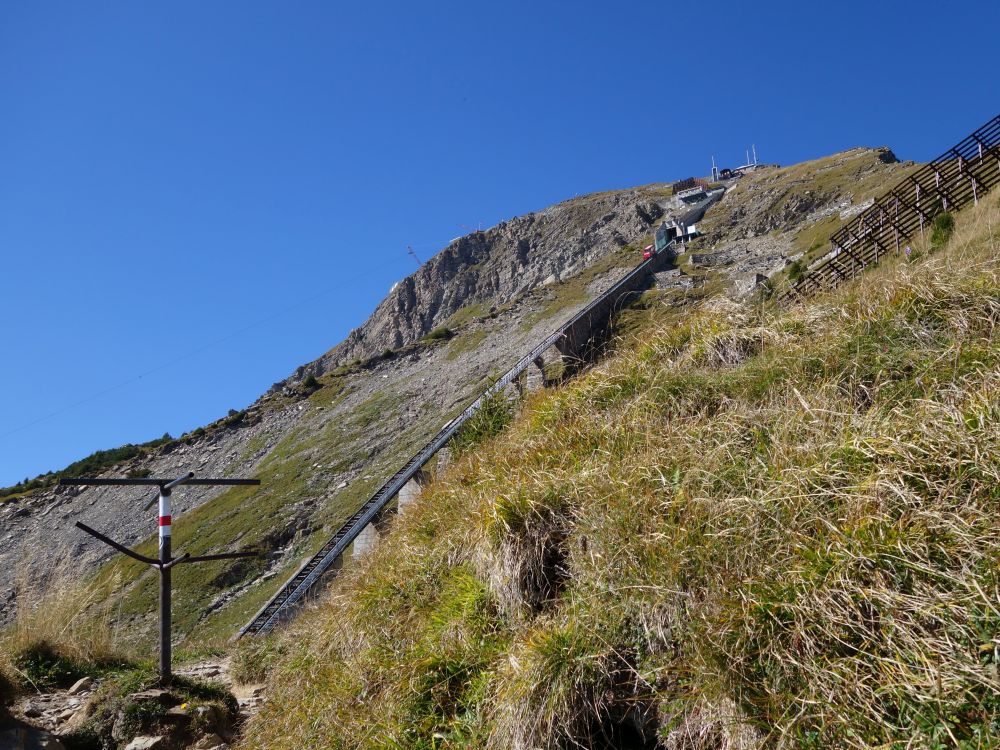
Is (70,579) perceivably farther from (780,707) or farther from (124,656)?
(780,707)

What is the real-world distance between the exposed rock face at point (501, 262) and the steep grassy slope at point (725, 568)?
9328cm

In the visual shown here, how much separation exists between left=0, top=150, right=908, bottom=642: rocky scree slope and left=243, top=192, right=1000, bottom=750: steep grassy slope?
369cm

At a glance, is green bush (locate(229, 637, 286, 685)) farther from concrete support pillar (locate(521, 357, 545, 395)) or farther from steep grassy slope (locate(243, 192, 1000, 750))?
concrete support pillar (locate(521, 357, 545, 395))

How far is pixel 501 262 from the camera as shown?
113062mm

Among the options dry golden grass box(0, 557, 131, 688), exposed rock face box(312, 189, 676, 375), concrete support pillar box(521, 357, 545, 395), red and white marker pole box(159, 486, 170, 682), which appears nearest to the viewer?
dry golden grass box(0, 557, 131, 688)

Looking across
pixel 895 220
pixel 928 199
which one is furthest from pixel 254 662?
pixel 928 199

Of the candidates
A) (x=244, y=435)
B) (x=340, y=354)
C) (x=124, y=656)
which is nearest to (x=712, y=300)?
(x=124, y=656)

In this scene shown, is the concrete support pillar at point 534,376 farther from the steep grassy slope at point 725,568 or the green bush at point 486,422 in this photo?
the steep grassy slope at point 725,568

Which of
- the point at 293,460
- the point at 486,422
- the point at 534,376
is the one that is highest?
the point at 293,460

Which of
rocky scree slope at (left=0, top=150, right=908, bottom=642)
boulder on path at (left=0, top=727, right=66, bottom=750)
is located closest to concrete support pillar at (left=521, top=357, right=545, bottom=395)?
rocky scree slope at (left=0, top=150, right=908, bottom=642)

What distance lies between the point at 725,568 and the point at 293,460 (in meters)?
33.5

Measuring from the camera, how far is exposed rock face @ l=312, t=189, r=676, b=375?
335 ft

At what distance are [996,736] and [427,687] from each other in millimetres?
3142

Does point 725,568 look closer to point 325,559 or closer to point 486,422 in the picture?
point 486,422
